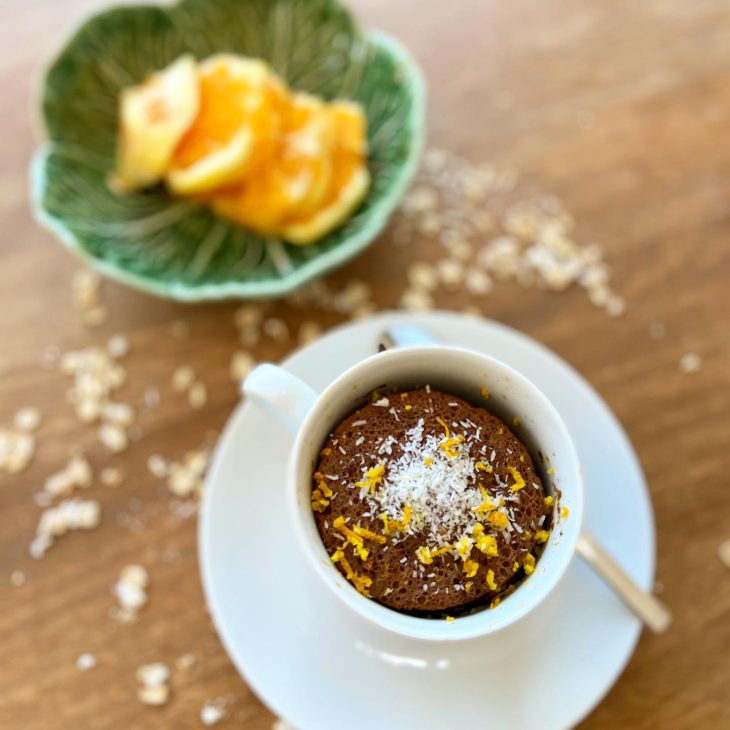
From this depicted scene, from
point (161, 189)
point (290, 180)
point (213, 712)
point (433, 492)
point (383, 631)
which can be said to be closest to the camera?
point (433, 492)

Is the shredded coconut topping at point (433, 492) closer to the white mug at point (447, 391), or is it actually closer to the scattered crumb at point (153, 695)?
the white mug at point (447, 391)

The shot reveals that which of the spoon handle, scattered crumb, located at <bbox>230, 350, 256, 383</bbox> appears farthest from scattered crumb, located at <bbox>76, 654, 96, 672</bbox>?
the spoon handle

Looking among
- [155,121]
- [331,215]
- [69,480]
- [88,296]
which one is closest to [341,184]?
[331,215]

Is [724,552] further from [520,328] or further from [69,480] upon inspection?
[69,480]

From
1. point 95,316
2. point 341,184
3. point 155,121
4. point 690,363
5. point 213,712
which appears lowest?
point 213,712

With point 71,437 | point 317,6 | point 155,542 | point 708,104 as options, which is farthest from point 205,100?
point 708,104

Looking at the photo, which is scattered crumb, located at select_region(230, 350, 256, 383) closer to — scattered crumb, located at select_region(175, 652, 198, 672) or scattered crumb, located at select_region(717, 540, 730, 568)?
scattered crumb, located at select_region(175, 652, 198, 672)

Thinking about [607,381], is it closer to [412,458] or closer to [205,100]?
[412,458]
